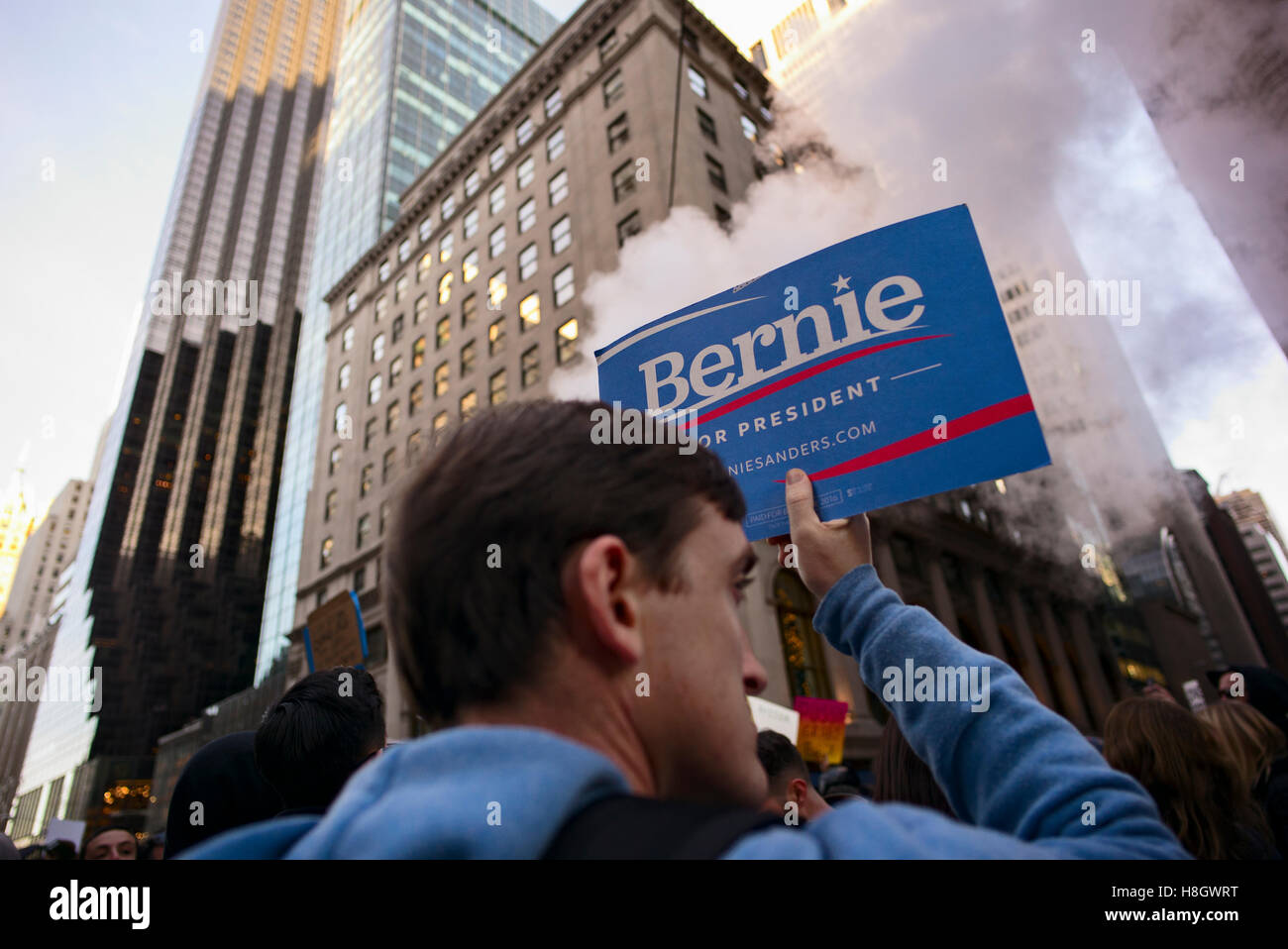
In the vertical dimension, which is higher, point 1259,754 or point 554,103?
point 554,103

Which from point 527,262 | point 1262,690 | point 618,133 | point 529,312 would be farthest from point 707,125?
point 1262,690

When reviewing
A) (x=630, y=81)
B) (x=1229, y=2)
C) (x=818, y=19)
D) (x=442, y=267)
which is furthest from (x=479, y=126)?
(x=1229, y=2)

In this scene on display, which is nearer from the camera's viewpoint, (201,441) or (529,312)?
(529,312)

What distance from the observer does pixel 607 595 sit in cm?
86

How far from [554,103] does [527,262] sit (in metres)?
Result: 8.41

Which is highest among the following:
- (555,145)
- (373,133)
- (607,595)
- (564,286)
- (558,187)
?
(373,133)

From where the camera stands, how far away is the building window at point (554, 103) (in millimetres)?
29984

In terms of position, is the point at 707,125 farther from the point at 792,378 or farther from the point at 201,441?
the point at 201,441

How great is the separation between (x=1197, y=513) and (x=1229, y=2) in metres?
60.7

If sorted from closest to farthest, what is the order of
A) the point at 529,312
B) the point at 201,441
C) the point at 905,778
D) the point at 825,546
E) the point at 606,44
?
the point at 825,546
the point at 905,778
the point at 529,312
the point at 606,44
the point at 201,441

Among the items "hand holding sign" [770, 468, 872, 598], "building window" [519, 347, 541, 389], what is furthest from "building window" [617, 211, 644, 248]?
"hand holding sign" [770, 468, 872, 598]

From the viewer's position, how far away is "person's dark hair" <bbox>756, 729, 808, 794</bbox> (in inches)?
126

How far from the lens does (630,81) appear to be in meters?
26.4
